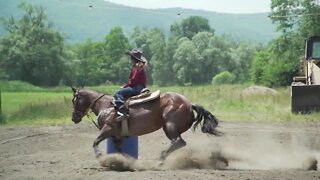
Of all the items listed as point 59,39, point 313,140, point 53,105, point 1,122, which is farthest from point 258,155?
point 59,39

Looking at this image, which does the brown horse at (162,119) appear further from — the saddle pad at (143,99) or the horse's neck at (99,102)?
the horse's neck at (99,102)

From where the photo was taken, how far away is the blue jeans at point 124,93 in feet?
36.4

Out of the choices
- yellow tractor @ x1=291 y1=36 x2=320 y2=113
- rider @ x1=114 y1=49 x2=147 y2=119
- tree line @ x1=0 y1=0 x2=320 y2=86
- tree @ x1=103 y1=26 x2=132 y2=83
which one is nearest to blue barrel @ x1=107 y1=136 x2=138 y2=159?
rider @ x1=114 y1=49 x2=147 y2=119

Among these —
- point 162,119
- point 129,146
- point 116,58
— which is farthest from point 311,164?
point 116,58

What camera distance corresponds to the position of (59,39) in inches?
3984

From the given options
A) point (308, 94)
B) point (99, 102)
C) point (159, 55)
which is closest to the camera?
point (99, 102)

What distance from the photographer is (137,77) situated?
11180 mm

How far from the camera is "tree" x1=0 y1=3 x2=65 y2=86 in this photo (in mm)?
86062

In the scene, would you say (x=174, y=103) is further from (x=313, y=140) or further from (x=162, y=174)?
(x=313, y=140)

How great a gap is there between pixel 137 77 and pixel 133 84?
0.18 metres

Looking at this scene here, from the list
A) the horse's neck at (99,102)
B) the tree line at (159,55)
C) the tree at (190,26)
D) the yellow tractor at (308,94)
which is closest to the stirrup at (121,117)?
the horse's neck at (99,102)

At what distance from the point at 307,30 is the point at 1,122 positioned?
3570 centimetres

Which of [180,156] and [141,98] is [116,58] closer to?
[141,98]

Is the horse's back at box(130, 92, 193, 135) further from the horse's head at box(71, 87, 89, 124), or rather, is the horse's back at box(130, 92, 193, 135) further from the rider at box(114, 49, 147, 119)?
the horse's head at box(71, 87, 89, 124)
